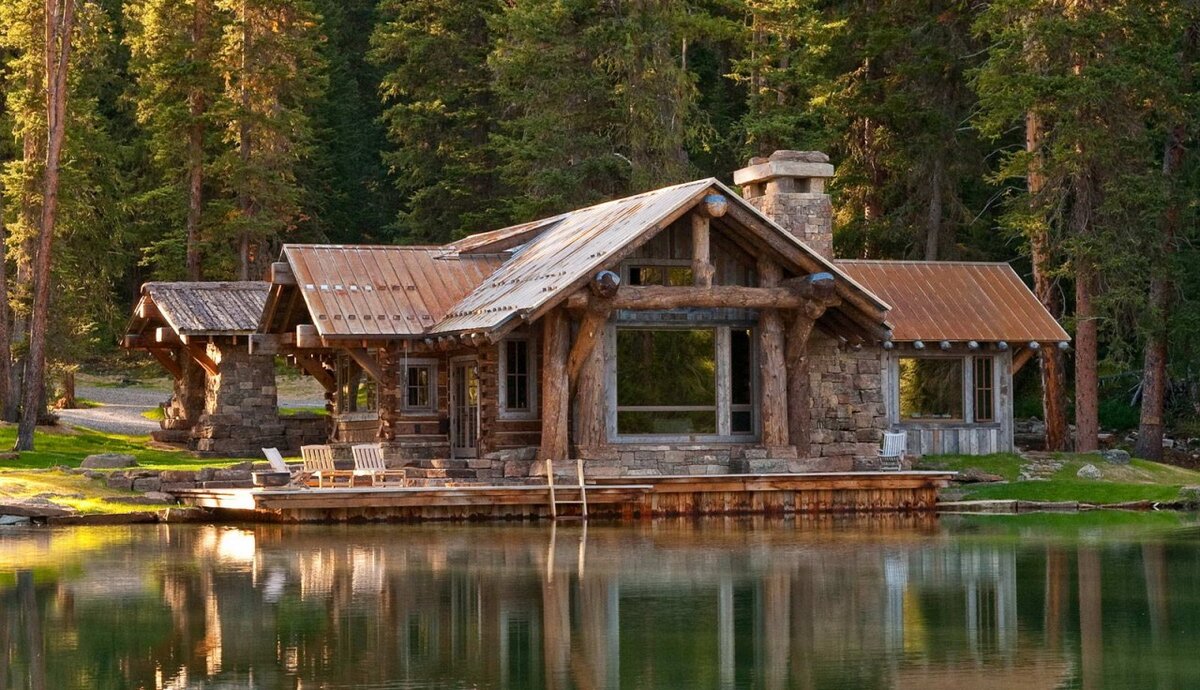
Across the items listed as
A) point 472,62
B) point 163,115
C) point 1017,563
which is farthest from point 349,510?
point 472,62

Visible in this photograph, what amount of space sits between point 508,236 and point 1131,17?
12.6 meters

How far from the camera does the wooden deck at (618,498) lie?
85.6ft

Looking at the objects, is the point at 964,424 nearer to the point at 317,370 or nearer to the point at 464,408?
the point at 464,408

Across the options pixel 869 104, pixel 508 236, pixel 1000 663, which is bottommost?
pixel 1000 663

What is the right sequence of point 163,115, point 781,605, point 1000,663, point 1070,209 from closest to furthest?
point 1000,663 → point 781,605 → point 1070,209 → point 163,115

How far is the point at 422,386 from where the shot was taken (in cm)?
3173

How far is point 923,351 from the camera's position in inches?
1265

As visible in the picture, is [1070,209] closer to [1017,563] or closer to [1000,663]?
[1017,563]

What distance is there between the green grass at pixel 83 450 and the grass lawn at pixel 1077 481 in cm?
1355

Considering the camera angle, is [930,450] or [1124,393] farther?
[1124,393]

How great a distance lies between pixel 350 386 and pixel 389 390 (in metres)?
3.58

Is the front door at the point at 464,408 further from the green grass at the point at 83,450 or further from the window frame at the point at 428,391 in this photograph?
the green grass at the point at 83,450

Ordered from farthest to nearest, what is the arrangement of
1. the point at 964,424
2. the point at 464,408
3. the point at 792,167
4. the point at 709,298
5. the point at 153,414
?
the point at 153,414 → the point at 964,424 → the point at 792,167 → the point at 464,408 → the point at 709,298

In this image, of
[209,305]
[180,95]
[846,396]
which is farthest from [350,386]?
[180,95]
